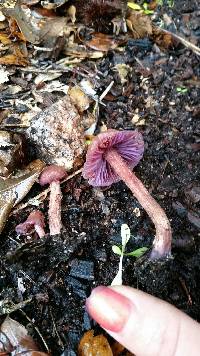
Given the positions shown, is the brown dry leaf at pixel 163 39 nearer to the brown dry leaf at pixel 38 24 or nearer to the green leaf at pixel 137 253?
the brown dry leaf at pixel 38 24

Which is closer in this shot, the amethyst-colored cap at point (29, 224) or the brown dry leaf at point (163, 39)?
the amethyst-colored cap at point (29, 224)

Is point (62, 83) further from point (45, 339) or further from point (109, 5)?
point (45, 339)

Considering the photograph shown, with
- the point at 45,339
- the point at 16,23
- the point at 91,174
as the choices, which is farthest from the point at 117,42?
the point at 45,339

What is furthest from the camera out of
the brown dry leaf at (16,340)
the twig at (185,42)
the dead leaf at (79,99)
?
the twig at (185,42)

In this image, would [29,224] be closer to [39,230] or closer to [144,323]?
[39,230]

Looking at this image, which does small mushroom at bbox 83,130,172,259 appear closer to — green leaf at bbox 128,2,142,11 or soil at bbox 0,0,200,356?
soil at bbox 0,0,200,356

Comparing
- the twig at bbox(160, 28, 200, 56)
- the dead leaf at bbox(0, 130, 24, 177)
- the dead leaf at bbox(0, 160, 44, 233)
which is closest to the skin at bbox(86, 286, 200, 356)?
the dead leaf at bbox(0, 160, 44, 233)

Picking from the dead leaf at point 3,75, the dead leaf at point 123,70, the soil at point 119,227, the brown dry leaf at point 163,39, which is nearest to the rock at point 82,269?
the soil at point 119,227
